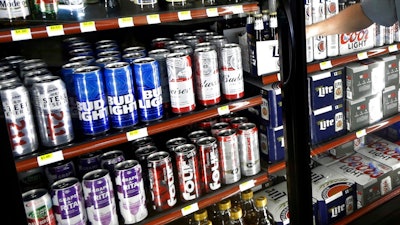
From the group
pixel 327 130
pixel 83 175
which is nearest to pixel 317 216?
pixel 327 130

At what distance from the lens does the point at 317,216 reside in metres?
2.64

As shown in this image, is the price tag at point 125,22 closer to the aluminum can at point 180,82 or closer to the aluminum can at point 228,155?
the aluminum can at point 180,82

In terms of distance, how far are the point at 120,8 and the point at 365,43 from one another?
1.52 m

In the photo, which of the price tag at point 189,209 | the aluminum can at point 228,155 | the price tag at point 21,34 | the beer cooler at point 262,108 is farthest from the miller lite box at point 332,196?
the price tag at point 21,34

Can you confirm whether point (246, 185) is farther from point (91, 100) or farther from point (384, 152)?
point (384, 152)

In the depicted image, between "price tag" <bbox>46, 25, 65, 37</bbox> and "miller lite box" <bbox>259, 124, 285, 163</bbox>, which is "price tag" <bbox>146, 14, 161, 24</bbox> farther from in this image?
"miller lite box" <bbox>259, 124, 285, 163</bbox>

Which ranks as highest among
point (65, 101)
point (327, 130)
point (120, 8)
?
point (120, 8)

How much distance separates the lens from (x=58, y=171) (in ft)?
6.28

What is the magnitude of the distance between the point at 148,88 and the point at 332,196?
1.43m

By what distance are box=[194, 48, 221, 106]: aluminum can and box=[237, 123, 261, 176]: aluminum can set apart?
226mm

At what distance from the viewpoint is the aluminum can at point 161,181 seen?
76.9 inches

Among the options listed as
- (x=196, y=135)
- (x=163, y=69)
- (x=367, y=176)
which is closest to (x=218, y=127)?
(x=196, y=135)

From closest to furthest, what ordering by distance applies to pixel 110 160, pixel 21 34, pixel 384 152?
pixel 21 34 → pixel 110 160 → pixel 384 152

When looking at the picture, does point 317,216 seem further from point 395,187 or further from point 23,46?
point 23,46
